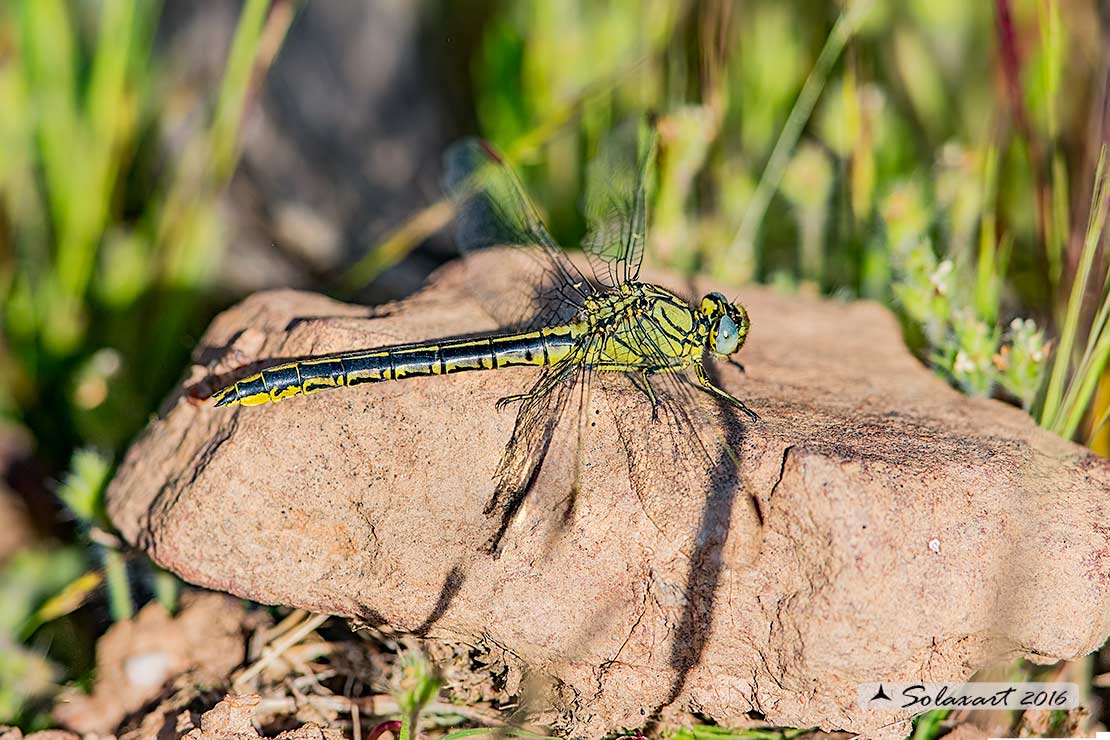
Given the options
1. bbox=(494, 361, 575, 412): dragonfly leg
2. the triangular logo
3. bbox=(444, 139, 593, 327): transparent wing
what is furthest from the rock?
the triangular logo

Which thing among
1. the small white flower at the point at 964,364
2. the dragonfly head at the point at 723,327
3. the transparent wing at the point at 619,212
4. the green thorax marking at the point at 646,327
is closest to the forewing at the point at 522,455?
the green thorax marking at the point at 646,327

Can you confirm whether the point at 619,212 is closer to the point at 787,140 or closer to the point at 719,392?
the point at 719,392

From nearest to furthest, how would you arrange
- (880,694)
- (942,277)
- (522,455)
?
1. (880,694)
2. (522,455)
3. (942,277)

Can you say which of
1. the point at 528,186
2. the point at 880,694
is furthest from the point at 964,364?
the point at 528,186

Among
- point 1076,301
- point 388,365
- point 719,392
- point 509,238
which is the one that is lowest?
point 719,392

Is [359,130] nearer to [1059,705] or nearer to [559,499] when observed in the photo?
[559,499]

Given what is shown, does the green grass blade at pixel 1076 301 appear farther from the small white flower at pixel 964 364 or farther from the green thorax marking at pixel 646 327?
the green thorax marking at pixel 646 327

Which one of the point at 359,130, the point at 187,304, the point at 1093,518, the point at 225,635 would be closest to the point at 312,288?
the point at 187,304
